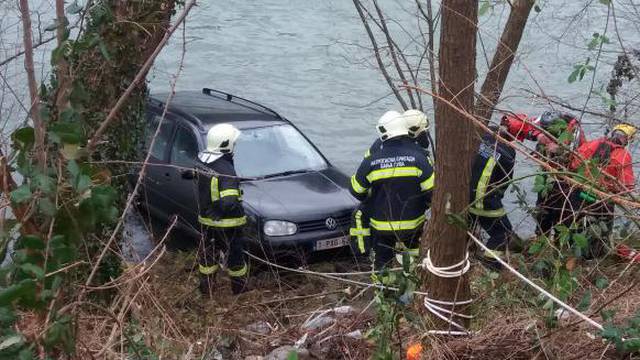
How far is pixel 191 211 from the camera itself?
26.9 feet

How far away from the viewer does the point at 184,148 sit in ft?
28.4

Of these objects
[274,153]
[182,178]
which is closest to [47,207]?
[182,178]

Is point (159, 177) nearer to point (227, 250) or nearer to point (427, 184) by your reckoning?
point (227, 250)

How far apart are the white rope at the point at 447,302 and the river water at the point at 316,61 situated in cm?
817

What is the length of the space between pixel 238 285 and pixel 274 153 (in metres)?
1.84

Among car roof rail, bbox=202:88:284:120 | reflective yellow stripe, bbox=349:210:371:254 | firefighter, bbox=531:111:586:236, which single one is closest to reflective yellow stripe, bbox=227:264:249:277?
reflective yellow stripe, bbox=349:210:371:254

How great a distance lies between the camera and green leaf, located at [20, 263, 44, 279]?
7.72 ft

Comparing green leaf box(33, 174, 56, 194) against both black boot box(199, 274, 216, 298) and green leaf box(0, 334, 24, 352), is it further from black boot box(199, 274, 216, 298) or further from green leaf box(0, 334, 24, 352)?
black boot box(199, 274, 216, 298)

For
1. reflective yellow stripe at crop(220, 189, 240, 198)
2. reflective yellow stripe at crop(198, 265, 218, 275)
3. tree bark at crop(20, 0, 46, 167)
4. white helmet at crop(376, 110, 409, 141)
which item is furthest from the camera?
reflective yellow stripe at crop(220, 189, 240, 198)

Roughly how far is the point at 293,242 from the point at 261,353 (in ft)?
8.24

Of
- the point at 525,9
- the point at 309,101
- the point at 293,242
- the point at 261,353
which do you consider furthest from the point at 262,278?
the point at 309,101

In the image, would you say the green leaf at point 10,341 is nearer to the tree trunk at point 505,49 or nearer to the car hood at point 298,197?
the tree trunk at point 505,49

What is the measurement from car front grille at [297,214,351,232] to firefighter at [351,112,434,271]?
40.7 inches

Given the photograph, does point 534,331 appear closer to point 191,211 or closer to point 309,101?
point 191,211
